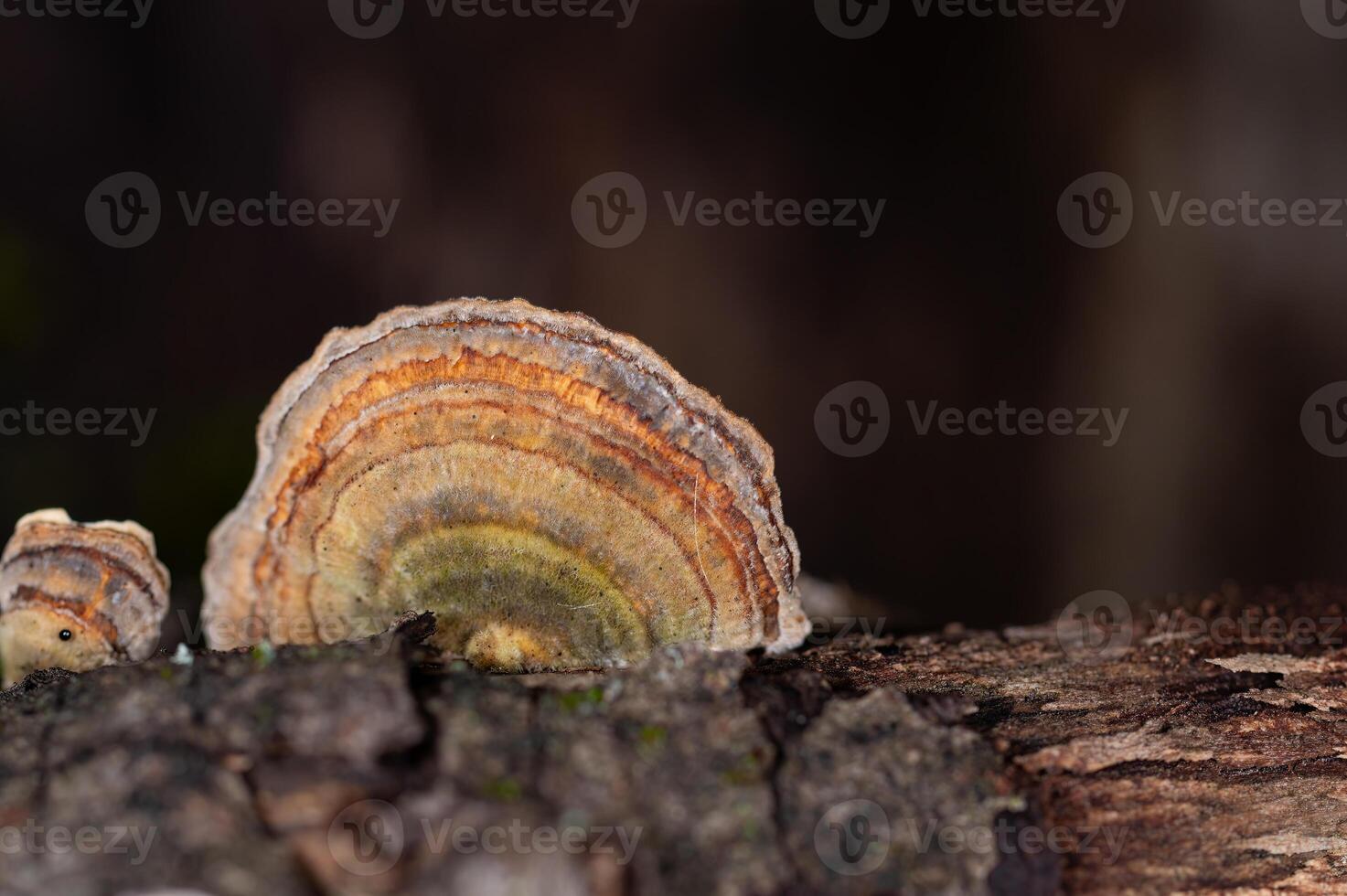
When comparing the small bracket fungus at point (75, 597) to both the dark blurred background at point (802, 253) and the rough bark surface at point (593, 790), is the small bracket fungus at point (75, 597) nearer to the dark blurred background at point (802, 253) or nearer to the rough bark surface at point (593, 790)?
the rough bark surface at point (593, 790)

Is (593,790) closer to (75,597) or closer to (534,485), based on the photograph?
(534,485)

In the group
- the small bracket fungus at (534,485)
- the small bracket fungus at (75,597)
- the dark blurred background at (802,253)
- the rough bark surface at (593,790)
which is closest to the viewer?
the rough bark surface at (593,790)

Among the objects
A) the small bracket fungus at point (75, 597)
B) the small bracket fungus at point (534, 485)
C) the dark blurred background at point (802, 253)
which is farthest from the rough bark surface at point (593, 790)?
the dark blurred background at point (802, 253)

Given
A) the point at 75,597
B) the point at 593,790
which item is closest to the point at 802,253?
the point at 75,597

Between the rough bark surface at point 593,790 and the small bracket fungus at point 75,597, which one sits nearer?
the rough bark surface at point 593,790

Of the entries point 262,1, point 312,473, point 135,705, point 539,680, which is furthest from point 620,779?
point 262,1

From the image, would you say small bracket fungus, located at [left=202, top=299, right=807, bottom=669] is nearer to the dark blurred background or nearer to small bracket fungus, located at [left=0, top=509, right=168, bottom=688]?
small bracket fungus, located at [left=0, top=509, right=168, bottom=688]

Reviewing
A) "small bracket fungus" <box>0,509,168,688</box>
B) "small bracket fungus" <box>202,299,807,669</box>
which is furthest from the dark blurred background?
"small bracket fungus" <box>202,299,807,669</box>
